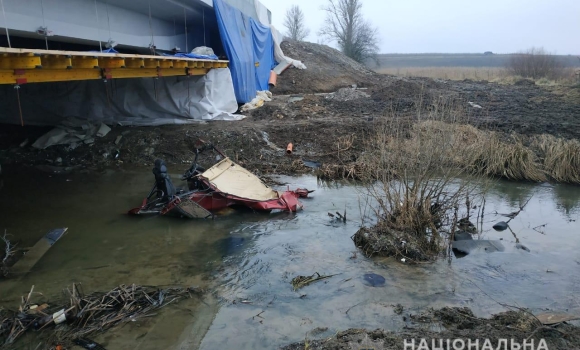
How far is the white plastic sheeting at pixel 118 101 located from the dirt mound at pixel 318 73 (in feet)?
30.0

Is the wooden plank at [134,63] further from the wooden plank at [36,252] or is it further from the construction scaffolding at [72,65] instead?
the wooden plank at [36,252]

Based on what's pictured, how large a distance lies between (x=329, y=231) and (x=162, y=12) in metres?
12.1

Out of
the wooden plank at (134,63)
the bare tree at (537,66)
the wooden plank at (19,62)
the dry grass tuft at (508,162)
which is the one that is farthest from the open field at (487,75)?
the wooden plank at (19,62)

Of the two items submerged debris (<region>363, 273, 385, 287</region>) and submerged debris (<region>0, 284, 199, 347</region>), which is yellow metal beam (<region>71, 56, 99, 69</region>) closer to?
submerged debris (<region>0, 284, 199, 347</region>)

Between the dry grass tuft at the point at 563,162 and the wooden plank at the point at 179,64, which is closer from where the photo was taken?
the dry grass tuft at the point at 563,162

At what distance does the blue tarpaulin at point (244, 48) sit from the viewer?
18.4 m

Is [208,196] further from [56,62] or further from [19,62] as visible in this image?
[19,62]

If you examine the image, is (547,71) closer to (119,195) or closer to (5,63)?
(119,195)

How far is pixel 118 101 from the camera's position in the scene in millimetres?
16266

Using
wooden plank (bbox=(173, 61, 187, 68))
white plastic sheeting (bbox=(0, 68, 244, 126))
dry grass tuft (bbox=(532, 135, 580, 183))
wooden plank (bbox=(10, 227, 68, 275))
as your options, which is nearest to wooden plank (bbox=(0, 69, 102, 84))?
wooden plank (bbox=(10, 227, 68, 275))

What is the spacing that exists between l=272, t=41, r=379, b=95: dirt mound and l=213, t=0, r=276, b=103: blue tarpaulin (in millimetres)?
2003

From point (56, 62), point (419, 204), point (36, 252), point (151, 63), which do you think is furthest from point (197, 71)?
point (419, 204)

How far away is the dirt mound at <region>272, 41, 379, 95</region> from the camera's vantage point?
26469 millimetres

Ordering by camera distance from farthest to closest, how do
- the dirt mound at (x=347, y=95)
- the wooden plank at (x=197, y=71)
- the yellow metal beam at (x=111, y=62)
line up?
the dirt mound at (x=347, y=95)
the wooden plank at (x=197, y=71)
the yellow metal beam at (x=111, y=62)
